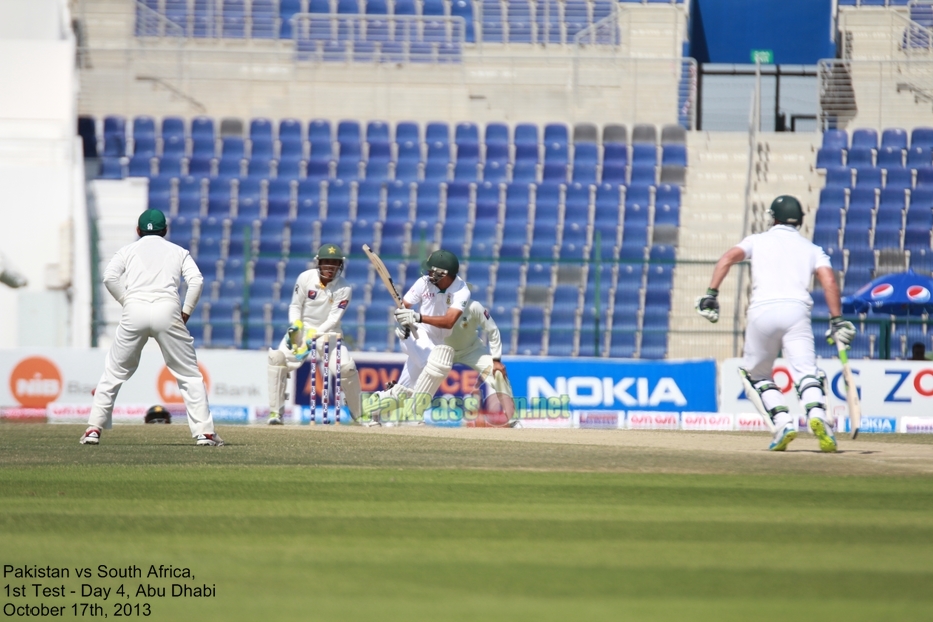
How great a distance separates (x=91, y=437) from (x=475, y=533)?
5.59 metres

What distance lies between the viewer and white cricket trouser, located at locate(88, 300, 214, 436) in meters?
10.5

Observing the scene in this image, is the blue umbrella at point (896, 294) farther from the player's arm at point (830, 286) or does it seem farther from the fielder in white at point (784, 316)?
the player's arm at point (830, 286)

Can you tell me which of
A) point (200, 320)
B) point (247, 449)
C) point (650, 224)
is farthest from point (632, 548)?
point (650, 224)

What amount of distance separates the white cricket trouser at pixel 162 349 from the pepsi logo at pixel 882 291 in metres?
12.0

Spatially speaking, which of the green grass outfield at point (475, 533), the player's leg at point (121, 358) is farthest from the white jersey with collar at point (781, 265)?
the player's leg at point (121, 358)

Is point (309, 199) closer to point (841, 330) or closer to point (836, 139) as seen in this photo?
point (836, 139)

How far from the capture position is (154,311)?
1053 centimetres

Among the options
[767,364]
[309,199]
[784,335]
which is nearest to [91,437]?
[767,364]

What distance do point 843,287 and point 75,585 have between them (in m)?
19.6

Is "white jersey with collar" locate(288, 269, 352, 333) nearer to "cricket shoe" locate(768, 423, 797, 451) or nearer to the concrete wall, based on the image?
"cricket shoe" locate(768, 423, 797, 451)

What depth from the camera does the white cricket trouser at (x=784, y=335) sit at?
1058 cm

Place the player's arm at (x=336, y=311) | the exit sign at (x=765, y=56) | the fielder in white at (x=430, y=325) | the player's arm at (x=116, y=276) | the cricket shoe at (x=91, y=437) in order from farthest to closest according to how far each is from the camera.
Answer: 1. the exit sign at (x=765, y=56)
2. the player's arm at (x=336, y=311)
3. the fielder in white at (x=430, y=325)
4. the cricket shoe at (x=91, y=437)
5. the player's arm at (x=116, y=276)

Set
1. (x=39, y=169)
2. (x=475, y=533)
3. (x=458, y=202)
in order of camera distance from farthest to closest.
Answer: (x=458, y=202) < (x=39, y=169) < (x=475, y=533)

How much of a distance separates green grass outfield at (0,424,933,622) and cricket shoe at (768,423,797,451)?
318 millimetres
